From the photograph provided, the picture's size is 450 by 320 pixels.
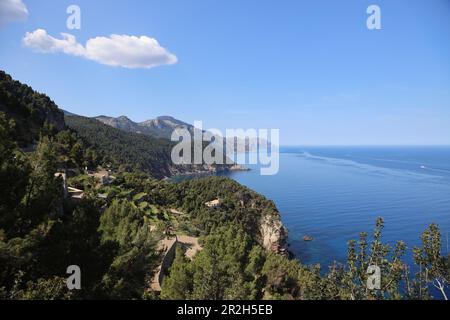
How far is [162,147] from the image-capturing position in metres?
175

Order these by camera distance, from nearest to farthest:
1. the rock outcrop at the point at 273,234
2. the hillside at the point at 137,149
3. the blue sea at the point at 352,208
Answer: the rock outcrop at the point at 273,234 → the blue sea at the point at 352,208 → the hillside at the point at 137,149

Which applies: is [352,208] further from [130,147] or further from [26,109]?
[130,147]

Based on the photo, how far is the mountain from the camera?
48531 mm

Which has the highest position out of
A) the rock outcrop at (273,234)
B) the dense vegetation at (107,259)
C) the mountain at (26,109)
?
the mountain at (26,109)

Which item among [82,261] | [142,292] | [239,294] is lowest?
[142,292]

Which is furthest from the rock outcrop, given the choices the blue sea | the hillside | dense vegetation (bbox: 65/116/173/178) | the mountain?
dense vegetation (bbox: 65/116/173/178)

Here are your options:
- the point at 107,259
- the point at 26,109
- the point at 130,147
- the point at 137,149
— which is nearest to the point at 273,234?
the point at 107,259

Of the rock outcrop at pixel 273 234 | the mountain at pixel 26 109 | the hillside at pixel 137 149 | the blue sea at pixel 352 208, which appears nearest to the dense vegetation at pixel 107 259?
the rock outcrop at pixel 273 234

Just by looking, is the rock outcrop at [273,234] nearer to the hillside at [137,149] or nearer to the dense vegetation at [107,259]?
the dense vegetation at [107,259]

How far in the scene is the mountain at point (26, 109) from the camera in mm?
48531

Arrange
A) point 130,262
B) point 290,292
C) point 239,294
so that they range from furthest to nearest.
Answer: point 290,292, point 130,262, point 239,294
